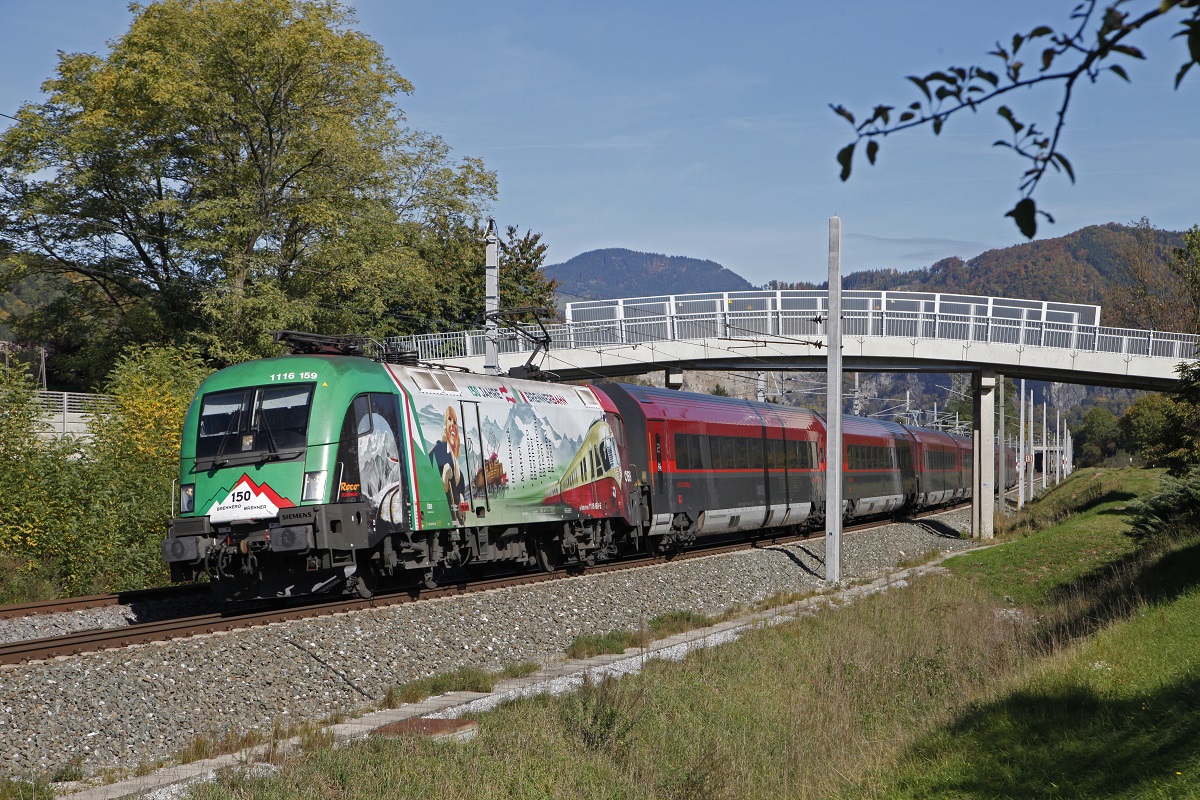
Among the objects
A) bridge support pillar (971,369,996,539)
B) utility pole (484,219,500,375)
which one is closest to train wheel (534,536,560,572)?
utility pole (484,219,500,375)

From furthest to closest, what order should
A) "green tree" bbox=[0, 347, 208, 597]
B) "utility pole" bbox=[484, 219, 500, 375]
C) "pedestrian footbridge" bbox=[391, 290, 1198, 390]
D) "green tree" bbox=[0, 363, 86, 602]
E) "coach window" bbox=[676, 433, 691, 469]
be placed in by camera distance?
1. "pedestrian footbridge" bbox=[391, 290, 1198, 390]
2. "coach window" bbox=[676, 433, 691, 469]
3. "utility pole" bbox=[484, 219, 500, 375]
4. "green tree" bbox=[0, 347, 208, 597]
5. "green tree" bbox=[0, 363, 86, 602]

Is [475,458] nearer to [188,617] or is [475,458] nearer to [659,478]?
[188,617]

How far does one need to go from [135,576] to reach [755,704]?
11.9 m

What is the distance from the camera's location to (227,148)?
1416 inches

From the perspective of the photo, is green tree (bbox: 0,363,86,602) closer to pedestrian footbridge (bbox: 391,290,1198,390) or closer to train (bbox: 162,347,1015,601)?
train (bbox: 162,347,1015,601)

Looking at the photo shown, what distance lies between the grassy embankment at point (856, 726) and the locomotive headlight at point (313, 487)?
3.50m

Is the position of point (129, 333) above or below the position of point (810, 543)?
above

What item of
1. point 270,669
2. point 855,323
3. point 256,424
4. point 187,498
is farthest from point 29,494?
point 855,323

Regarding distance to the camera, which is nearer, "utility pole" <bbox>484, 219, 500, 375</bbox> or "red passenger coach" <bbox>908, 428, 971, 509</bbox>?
"utility pole" <bbox>484, 219, 500, 375</bbox>

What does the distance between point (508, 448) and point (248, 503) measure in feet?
16.1

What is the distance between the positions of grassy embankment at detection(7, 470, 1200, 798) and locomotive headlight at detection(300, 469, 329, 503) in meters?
3.50

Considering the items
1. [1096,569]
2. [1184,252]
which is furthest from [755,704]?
[1184,252]

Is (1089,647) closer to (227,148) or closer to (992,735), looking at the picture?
(992,735)

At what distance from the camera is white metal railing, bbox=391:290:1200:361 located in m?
38.8
